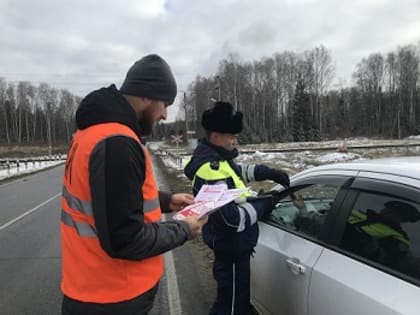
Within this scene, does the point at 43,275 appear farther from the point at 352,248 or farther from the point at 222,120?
the point at 352,248

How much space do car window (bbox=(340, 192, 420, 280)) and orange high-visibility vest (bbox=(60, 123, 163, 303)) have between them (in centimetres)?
124

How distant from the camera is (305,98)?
84875 mm

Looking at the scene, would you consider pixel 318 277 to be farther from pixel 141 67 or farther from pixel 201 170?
pixel 141 67

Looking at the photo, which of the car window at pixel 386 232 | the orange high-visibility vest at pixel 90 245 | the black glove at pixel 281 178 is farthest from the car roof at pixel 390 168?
the orange high-visibility vest at pixel 90 245

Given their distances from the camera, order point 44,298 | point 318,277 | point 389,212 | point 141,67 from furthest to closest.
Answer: point 44,298, point 318,277, point 389,212, point 141,67

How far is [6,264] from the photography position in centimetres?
660

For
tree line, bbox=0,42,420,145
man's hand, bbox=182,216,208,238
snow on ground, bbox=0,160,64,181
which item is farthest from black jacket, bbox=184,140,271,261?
tree line, bbox=0,42,420,145

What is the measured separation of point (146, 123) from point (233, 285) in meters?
1.79

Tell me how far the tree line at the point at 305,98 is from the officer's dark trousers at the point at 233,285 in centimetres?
8228

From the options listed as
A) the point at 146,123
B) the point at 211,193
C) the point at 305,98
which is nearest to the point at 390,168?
the point at 211,193

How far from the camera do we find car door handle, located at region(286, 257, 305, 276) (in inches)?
112

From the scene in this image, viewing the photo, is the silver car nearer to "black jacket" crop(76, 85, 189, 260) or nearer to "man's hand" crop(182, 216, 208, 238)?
"man's hand" crop(182, 216, 208, 238)

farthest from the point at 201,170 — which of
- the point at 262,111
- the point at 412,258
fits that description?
the point at 262,111

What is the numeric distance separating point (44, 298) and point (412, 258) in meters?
4.31
